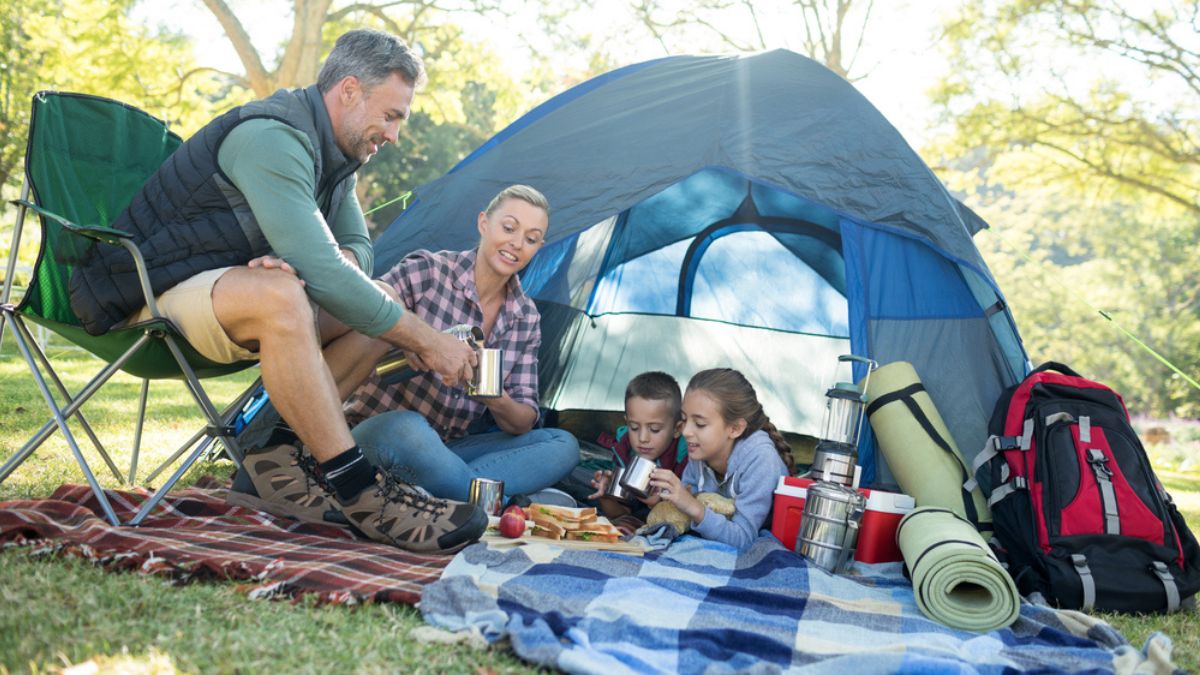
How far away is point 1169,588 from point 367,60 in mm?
2314

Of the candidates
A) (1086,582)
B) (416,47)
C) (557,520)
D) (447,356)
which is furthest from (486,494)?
(416,47)

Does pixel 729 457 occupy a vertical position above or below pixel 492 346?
below

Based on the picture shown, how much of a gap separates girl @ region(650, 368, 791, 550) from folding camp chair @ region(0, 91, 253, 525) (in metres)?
1.27

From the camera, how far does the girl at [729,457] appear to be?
9.14 ft

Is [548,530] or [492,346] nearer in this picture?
[548,530]

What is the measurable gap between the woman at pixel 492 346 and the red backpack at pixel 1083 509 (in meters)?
1.29

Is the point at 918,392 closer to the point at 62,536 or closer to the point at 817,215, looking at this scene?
the point at 817,215

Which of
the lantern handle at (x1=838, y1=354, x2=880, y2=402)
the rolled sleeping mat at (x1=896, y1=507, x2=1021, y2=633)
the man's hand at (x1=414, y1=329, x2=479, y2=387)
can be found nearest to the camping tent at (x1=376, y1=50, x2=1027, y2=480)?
the lantern handle at (x1=838, y1=354, x2=880, y2=402)

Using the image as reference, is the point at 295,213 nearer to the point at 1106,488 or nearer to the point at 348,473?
the point at 348,473

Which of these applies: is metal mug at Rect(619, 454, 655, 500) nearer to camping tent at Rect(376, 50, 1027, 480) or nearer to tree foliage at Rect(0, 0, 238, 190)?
camping tent at Rect(376, 50, 1027, 480)

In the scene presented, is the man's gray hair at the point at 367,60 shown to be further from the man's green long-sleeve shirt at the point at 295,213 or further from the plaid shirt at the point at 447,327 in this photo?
the plaid shirt at the point at 447,327

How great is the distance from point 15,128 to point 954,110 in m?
9.72

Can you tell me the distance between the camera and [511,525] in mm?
2605

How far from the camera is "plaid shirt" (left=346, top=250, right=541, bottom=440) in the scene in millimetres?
3096
